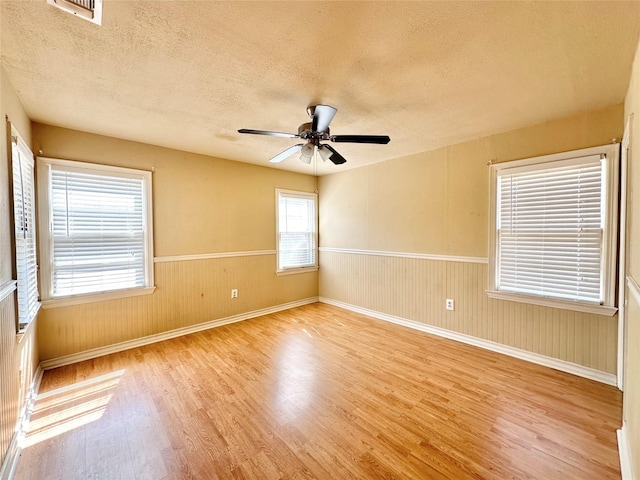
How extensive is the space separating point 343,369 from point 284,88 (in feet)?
8.39

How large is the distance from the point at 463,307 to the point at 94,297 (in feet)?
13.9

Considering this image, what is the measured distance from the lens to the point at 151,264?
3.43m

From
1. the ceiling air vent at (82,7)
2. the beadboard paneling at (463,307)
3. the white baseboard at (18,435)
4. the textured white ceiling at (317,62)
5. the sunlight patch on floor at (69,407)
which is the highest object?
the textured white ceiling at (317,62)

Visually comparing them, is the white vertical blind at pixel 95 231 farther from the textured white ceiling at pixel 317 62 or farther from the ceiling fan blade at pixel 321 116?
the ceiling fan blade at pixel 321 116

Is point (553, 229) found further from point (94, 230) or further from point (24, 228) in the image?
point (94, 230)

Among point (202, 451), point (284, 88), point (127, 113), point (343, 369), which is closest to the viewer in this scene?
point (202, 451)

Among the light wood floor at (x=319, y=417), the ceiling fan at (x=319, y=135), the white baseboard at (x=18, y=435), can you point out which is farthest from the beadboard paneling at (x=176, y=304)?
the ceiling fan at (x=319, y=135)

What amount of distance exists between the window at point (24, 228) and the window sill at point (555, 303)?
430 centimetres

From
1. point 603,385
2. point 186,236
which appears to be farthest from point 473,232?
point 186,236

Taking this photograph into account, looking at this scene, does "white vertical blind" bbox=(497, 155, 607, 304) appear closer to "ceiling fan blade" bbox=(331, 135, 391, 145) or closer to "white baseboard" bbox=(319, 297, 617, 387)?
"white baseboard" bbox=(319, 297, 617, 387)

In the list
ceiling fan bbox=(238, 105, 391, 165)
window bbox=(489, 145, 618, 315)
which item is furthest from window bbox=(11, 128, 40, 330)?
window bbox=(489, 145, 618, 315)

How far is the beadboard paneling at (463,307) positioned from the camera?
257cm

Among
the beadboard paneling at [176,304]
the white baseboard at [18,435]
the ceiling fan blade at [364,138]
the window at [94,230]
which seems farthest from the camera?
the beadboard paneling at [176,304]

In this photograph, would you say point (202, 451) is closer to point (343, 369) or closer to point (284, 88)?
point (343, 369)
